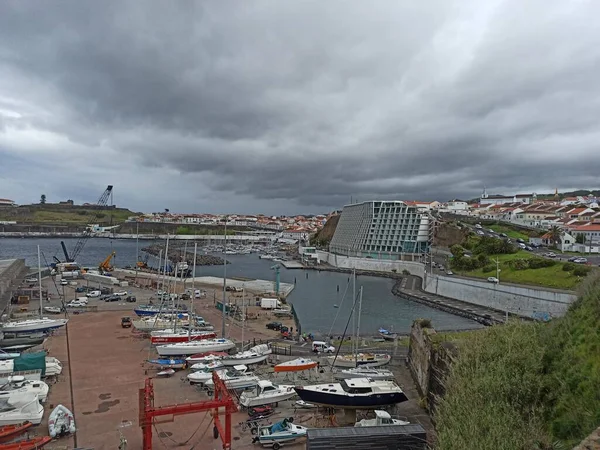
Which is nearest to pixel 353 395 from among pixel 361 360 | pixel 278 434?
pixel 278 434

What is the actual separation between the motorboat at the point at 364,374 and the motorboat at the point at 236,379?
318cm

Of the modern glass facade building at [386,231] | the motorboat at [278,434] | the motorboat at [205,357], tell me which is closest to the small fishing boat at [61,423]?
the motorboat at [278,434]

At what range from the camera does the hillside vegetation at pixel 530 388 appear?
6230 mm

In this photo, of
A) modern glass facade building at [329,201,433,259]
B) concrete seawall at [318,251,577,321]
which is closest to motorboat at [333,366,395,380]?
concrete seawall at [318,251,577,321]

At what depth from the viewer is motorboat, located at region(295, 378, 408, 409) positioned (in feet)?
41.1

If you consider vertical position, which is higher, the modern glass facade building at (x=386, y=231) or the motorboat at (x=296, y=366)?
the modern glass facade building at (x=386, y=231)

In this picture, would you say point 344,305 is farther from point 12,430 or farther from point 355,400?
point 12,430

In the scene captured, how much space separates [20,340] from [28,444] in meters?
12.2

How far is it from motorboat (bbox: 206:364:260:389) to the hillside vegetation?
25.7ft

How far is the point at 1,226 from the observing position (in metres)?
122

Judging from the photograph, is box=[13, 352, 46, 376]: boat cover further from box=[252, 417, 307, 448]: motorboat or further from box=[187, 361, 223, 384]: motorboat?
box=[252, 417, 307, 448]: motorboat

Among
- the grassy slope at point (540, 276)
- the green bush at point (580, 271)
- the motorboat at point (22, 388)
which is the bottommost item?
the motorboat at point (22, 388)

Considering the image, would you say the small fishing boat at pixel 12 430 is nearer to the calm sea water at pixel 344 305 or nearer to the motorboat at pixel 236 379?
the motorboat at pixel 236 379

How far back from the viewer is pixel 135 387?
1456 centimetres
